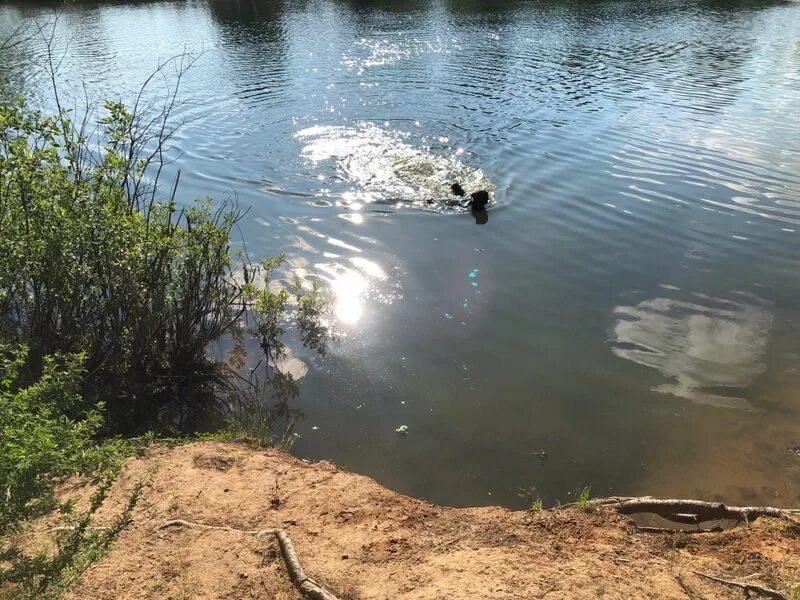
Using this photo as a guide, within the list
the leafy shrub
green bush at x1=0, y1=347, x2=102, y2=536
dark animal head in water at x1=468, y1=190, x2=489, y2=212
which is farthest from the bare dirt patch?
dark animal head in water at x1=468, y1=190, x2=489, y2=212

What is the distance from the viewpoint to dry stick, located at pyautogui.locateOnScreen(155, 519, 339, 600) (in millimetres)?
3477

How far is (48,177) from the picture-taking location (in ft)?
16.7

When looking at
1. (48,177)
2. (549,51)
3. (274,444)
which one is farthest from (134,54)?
(274,444)

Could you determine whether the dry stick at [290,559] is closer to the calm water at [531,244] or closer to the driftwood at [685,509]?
the calm water at [531,244]

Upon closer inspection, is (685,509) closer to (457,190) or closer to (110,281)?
(110,281)

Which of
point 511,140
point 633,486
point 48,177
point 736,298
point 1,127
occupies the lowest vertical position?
point 633,486

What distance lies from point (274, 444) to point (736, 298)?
6489 mm

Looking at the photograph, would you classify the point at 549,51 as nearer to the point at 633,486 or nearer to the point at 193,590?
the point at 633,486

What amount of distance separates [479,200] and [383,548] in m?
7.51

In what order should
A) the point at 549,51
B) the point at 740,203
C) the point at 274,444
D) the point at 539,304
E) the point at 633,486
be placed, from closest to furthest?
the point at 633,486, the point at 274,444, the point at 539,304, the point at 740,203, the point at 549,51

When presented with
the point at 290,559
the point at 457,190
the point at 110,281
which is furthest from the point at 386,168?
Answer: the point at 290,559

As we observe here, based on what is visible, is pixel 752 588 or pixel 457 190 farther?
pixel 457 190

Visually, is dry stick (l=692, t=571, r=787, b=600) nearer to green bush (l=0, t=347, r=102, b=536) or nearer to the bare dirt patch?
the bare dirt patch

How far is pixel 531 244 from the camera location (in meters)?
9.55
